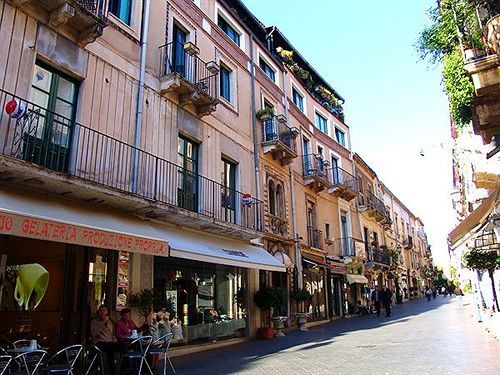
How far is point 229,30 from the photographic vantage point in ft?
55.9

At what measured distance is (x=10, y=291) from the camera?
8867mm

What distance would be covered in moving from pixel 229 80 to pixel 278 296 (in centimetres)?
816

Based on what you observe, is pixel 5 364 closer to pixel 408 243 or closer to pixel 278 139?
pixel 278 139

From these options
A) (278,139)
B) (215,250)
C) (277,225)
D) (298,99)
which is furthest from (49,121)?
(298,99)

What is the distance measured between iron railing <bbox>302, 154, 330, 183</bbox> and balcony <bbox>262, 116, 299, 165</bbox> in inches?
100

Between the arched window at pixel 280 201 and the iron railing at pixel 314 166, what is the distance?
301 centimetres

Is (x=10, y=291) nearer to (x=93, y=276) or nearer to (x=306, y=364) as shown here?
(x=93, y=276)

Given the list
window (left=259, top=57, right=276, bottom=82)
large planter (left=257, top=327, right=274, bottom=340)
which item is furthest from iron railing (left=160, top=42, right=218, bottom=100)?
large planter (left=257, top=327, right=274, bottom=340)

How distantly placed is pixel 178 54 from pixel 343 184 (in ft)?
47.0

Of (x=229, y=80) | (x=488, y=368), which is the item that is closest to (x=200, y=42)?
(x=229, y=80)

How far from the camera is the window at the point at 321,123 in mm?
24928

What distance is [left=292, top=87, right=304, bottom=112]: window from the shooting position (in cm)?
2234

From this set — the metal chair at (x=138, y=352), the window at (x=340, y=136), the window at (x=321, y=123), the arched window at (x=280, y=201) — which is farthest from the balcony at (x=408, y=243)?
the metal chair at (x=138, y=352)

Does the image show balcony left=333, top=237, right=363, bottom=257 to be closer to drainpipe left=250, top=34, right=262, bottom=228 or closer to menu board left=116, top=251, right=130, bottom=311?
drainpipe left=250, top=34, right=262, bottom=228
